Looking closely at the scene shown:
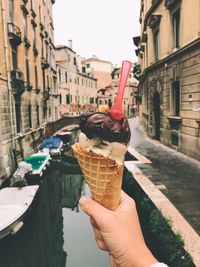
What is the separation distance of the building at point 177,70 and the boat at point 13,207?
8.47 meters

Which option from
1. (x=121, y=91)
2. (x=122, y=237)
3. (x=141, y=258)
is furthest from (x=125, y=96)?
(x=141, y=258)

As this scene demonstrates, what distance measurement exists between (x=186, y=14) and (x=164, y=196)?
9800 mm

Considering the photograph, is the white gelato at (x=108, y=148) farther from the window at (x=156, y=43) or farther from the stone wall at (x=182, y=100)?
the window at (x=156, y=43)

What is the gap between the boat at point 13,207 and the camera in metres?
6.99

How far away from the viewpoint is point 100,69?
6269 cm

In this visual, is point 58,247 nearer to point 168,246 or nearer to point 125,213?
point 168,246

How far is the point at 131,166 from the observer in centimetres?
970

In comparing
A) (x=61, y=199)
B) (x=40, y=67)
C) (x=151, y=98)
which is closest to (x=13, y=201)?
(x=61, y=199)

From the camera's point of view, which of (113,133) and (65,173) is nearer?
(113,133)

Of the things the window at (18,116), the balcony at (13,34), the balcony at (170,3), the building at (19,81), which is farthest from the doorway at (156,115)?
the balcony at (13,34)

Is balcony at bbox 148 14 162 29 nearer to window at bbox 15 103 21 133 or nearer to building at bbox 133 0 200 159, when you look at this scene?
building at bbox 133 0 200 159

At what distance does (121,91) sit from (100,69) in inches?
2512

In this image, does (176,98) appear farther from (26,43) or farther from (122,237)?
(122,237)

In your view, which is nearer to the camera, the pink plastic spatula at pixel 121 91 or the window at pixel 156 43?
the pink plastic spatula at pixel 121 91
